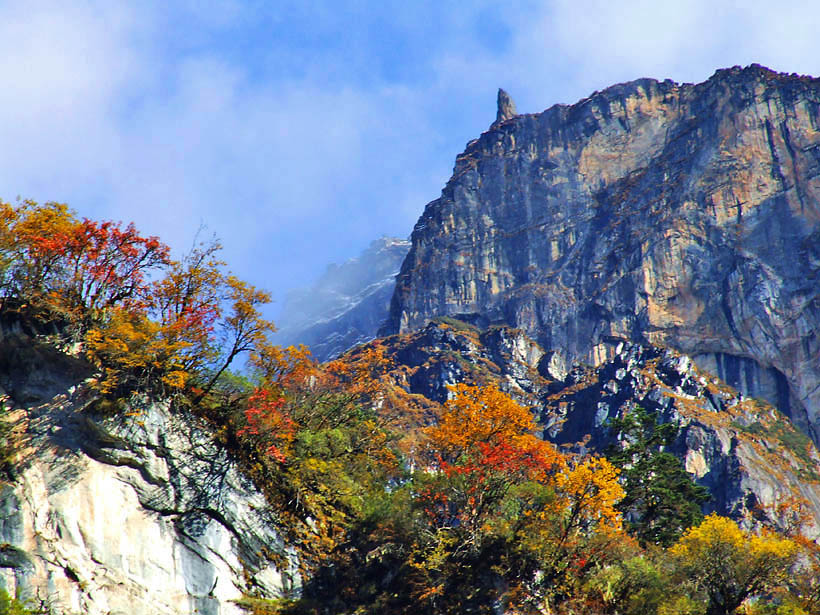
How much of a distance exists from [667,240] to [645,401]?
1756 inches

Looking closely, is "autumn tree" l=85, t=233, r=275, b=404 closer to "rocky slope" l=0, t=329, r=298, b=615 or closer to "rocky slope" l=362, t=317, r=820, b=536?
"rocky slope" l=0, t=329, r=298, b=615

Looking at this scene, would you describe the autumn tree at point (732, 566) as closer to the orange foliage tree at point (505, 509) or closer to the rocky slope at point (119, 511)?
the orange foliage tree at point (505, 509)

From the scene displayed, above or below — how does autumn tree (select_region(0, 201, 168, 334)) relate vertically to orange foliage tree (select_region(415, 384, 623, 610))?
above

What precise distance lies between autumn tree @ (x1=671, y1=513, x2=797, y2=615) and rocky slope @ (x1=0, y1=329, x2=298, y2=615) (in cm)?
1522

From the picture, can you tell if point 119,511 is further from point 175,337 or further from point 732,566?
point 732,566

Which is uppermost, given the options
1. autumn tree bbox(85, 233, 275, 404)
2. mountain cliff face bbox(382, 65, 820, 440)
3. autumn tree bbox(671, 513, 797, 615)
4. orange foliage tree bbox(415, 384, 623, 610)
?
mountain cliff face bbox(382, 65, 820, 440)

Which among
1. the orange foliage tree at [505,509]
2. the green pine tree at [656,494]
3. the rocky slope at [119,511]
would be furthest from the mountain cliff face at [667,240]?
the rocky slope at [119,511]

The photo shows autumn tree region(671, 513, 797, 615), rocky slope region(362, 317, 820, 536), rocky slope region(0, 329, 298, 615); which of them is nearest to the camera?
rocky slope region(0, 329, 298, 615)

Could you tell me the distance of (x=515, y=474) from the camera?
27469mm

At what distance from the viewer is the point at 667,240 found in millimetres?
157000

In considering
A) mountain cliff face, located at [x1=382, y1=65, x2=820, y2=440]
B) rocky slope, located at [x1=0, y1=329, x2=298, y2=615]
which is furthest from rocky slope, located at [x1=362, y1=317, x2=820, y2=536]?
rocky slope, located at [x1=0, y1=329, x2=298, y2=615]

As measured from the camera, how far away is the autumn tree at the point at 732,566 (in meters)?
25.1

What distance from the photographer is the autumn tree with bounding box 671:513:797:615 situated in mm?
25125

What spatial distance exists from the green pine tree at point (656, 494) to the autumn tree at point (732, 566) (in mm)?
11757
